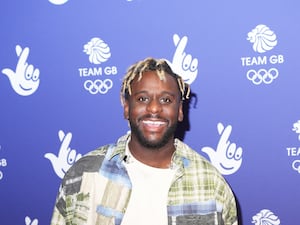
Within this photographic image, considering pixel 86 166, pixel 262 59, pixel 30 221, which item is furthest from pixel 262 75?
pixel 30 221

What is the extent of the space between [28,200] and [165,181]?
90 centimetres

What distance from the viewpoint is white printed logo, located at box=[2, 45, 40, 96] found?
5.61 ft

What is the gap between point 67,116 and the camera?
1699mm

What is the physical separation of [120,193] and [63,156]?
64cm

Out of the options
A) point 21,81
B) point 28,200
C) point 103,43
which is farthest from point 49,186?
point 103,43

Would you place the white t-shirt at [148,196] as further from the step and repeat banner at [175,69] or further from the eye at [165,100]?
the step and repeat banner at [175,69]

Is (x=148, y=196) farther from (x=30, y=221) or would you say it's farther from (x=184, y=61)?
(x=30, y=221)

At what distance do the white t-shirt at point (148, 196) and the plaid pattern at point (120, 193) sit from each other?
0.02m

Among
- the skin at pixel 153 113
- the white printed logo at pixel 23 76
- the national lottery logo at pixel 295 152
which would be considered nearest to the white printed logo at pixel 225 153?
the national lottery logo at pixel 295 152

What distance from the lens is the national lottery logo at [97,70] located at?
5.35 feet

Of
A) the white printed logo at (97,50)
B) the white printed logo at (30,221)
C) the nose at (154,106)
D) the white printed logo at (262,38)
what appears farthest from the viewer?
the white printed logo at (30,221)

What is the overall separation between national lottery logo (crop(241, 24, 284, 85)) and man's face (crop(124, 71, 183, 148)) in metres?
0.48

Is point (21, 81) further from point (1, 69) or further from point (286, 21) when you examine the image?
point (286, 21)

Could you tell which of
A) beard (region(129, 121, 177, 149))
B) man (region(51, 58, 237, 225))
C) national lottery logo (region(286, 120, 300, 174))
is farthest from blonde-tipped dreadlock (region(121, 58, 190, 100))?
national lottery logo (region(286, 120, 300, 174))
